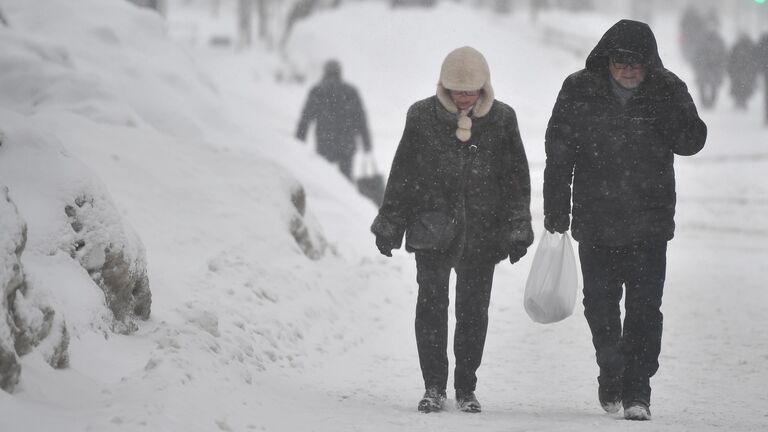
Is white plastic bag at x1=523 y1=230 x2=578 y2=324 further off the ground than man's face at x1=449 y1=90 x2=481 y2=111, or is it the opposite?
man's face at x1=449 y1=90 x2=481 y2=111

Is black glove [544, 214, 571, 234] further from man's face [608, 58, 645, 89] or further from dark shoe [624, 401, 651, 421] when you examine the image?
dark shoe [624, 401, 651, 421]

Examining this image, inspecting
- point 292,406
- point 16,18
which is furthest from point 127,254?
point 16,18

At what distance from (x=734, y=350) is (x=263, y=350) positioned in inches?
125

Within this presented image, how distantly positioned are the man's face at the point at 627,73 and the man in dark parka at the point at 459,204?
548mm

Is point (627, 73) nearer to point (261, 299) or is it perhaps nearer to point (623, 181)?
point (623, 181)

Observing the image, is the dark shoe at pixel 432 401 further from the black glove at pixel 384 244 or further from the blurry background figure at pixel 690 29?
the blurry background figure at pixel 690 29

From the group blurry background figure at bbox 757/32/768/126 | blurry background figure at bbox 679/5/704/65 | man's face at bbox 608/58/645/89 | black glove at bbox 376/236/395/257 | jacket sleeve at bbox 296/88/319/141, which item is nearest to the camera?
man's face at bbox 608/58/645/89

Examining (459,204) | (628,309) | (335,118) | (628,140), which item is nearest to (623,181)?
(628,140)

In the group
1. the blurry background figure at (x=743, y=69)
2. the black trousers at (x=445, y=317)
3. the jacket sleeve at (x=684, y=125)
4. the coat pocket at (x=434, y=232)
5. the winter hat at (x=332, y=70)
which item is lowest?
the black trousers at (x=445, y=317)

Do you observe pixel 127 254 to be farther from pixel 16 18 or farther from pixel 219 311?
pixel 16 18

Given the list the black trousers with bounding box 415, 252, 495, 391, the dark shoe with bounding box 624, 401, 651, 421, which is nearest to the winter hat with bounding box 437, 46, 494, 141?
the black trousers with bounding box 415, 252, 495, 391

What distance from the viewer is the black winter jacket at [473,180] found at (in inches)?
230

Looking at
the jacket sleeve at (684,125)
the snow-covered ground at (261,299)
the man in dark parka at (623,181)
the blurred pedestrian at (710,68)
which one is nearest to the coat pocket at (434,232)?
the man in dark parka at (623,181)

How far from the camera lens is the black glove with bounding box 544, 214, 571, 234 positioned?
5.88 m
